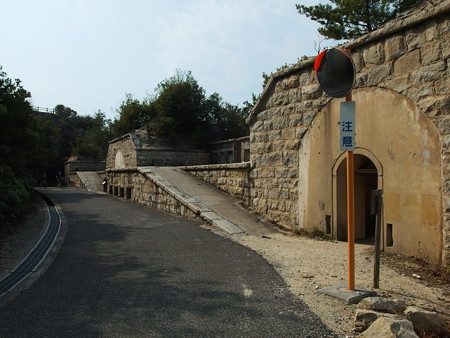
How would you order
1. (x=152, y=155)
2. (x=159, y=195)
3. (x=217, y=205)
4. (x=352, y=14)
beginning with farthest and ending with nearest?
(x=152, y=155) → (x=352, y=14) → (x=159, y=195) → (x=217, y=205)

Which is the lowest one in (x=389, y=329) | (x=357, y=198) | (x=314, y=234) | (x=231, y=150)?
(x=389, y=329)

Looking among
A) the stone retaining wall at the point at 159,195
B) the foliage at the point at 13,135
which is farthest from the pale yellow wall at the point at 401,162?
the foliage at the point at 13,135

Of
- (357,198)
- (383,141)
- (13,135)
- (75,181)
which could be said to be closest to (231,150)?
(13,135)

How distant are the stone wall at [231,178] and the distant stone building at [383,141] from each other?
1040 mm

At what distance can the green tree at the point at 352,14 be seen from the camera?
16062mm

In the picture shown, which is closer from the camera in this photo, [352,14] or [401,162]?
[401,162]

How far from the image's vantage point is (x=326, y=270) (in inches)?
208

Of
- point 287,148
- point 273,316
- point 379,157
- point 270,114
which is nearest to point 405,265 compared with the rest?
point 379,157

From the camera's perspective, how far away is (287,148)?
28.4 ft

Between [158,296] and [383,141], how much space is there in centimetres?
455

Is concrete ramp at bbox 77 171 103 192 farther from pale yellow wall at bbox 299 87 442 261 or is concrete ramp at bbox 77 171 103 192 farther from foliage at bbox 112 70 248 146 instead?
pale yellow wall at bbox 299 87 442 261

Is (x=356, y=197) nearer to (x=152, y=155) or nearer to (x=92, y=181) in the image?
(x=152, y=155)

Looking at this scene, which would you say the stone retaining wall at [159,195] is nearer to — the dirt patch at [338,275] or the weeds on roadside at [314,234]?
the weeds on roadside at [314,234]

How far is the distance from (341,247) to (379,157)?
1.80 meters
